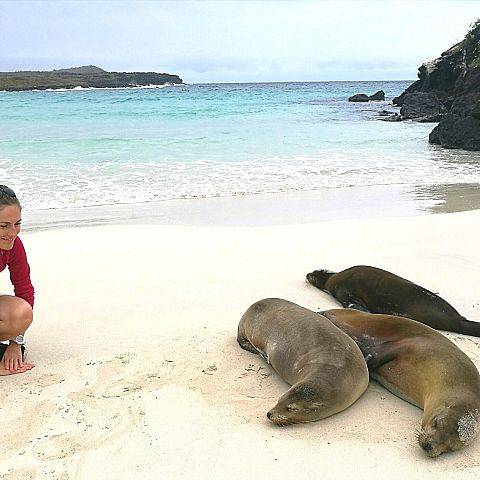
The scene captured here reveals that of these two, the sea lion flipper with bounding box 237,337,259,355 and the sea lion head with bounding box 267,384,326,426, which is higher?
the sea lion head with bounding box 267,384,326,426

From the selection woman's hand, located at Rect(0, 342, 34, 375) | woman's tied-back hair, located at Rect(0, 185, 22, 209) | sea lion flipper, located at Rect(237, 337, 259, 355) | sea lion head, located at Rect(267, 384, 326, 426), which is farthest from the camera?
sea lion flipper, located at Rect(237, 337, 259, 355)

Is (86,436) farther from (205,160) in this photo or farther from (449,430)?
(205,160)

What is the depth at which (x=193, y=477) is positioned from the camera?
274 cm

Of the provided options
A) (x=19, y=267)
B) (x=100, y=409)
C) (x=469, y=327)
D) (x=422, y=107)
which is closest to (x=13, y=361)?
(x=19, y=267)

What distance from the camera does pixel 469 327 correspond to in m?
4.32

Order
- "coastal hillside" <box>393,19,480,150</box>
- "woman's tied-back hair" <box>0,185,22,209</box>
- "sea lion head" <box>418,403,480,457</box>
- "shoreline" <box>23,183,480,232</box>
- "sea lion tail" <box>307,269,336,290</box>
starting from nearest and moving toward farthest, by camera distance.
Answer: "sea lion head" <box>418,403,480,457</box> → "woman's tied-back hair" <box>0,185,22,209</box> → "sea lion tail" <box>307,269,336,290</box> → "shoreline" <box>23,183,480,232</box> → "coastal hillside" <box>393,19,480,150</box>

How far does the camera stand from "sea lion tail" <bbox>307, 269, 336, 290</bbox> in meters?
5.39

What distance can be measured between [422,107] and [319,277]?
27886 millimetres

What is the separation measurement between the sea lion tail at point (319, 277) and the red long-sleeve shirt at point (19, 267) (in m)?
2.46

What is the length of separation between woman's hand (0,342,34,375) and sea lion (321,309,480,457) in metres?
1.96

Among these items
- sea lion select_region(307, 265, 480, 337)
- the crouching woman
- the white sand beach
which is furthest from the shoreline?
the crouching woman

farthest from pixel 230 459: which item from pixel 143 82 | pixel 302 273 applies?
pixel 143 82

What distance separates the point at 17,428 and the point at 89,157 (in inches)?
511

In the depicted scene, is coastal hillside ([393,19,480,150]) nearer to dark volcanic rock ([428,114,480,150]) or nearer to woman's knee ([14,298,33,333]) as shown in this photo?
dark volcanic rock ([428,114,480,150])
